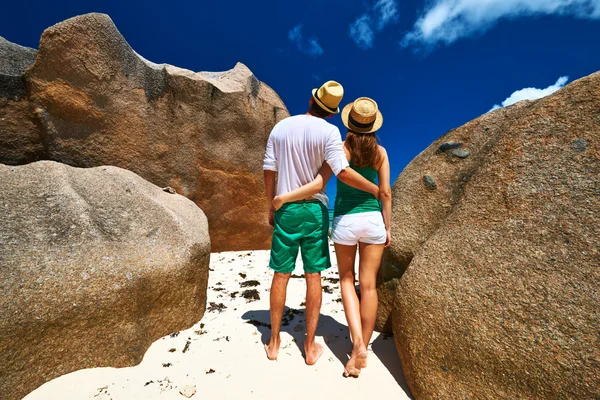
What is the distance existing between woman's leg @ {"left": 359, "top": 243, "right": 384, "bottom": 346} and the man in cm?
36

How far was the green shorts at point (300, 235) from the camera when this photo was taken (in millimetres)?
2805

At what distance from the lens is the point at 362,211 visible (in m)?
2.74

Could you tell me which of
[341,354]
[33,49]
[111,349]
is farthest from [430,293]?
[33,49]

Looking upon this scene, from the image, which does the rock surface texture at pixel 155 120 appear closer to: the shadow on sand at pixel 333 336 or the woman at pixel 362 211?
the shadow on sand at pixel 333 336

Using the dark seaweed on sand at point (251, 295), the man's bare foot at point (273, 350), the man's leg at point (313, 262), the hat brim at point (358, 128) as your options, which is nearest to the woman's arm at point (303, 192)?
the man's leg at point (313, 262)

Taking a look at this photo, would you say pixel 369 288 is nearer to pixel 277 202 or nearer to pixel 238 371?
pixel 277 202

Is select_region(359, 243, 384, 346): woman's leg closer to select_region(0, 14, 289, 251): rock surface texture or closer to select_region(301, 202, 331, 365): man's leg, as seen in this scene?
select_region(301, 202, 331, 365): man's leg

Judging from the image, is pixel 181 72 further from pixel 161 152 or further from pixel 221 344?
pixel 221 344

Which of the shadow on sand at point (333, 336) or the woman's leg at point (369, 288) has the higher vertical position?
the woman's leg at point (369, 288)

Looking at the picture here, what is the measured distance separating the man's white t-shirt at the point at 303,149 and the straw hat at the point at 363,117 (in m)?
0.15

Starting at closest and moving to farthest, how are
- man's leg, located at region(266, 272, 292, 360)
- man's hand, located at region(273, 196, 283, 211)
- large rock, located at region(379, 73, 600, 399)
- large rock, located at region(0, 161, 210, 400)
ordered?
1. large rock, located at region(379, 73, 600, 399)
2. large rock, located at region(0, 161, 210, 400)
3. man's hand, located at region(273, 196, 283, 211)
4. man's leg, located at region(266, 272, 292, 360)

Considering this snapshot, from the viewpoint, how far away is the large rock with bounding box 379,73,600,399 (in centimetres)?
183

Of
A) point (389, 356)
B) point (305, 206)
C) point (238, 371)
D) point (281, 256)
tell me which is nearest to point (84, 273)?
point (238, 371)

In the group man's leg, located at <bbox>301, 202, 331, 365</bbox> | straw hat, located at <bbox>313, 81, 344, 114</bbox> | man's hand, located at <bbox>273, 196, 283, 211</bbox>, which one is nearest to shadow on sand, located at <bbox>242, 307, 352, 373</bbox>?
man's leg, located at <bbox>301, 202, 331, 365</bbox>
